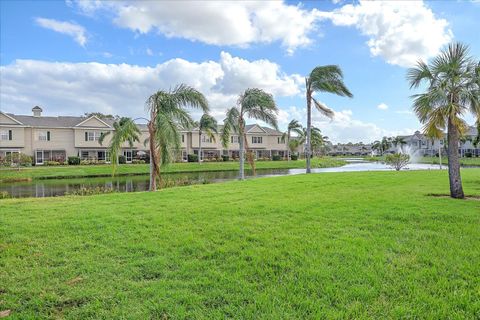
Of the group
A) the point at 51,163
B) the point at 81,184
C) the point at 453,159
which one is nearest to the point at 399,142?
the point at 51,163

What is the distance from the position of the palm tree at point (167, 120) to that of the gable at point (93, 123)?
3636 centimetres

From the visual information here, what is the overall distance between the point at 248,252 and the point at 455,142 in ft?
28.4

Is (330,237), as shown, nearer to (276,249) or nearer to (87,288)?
(276,249)

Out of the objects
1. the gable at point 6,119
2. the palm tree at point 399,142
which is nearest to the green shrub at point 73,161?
the gable at point 6,119

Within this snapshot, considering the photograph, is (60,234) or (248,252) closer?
(248,252)

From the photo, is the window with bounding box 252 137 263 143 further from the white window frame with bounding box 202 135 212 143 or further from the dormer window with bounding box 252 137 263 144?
the white window frame with bounding box 202 135 212 143

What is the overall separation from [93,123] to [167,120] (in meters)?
38.0

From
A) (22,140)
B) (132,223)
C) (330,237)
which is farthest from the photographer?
(22,140)

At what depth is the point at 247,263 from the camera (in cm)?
501

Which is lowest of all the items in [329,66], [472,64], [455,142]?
[455,142]

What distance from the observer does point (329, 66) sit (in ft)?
72.9

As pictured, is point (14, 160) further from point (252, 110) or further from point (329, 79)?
point (329, 79)

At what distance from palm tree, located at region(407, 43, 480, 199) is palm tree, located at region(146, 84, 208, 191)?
910cm

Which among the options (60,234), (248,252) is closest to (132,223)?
(60,234)
